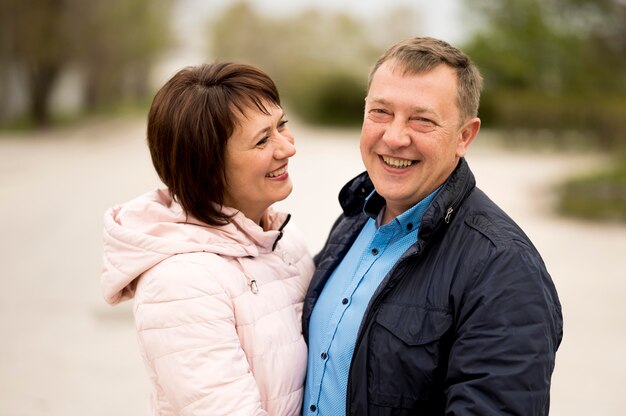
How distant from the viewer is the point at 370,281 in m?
2.50

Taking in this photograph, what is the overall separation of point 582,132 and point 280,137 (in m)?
23.1

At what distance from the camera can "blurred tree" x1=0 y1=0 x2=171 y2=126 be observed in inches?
1023

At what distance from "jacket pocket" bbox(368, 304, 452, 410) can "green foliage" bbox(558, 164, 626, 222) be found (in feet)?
33.3

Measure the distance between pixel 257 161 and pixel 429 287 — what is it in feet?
2.38

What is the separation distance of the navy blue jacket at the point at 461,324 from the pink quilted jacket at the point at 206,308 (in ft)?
0.96

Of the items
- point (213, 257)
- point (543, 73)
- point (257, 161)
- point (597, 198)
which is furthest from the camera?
point (543, 73)

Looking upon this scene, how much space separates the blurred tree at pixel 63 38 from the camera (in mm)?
25984

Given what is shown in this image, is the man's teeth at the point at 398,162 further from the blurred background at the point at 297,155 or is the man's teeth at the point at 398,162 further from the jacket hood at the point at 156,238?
the blurred background at the point at 297,155

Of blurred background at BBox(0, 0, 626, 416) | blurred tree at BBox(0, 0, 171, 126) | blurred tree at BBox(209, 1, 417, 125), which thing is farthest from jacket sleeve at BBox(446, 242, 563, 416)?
blurred tree at BBox(0, 0, 171, 126)

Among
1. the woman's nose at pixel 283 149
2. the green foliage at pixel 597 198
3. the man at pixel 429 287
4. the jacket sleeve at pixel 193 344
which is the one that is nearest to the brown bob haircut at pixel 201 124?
the woman's nose at pixel 283 149

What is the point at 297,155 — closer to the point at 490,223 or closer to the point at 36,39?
the point at 36,39

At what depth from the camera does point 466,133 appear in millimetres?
2531

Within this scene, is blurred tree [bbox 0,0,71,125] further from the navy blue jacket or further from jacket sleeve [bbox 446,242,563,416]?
jacket sleeve [bbox 446,242,563,416]

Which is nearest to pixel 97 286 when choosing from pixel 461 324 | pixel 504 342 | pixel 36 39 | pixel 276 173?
pixel 276 173
